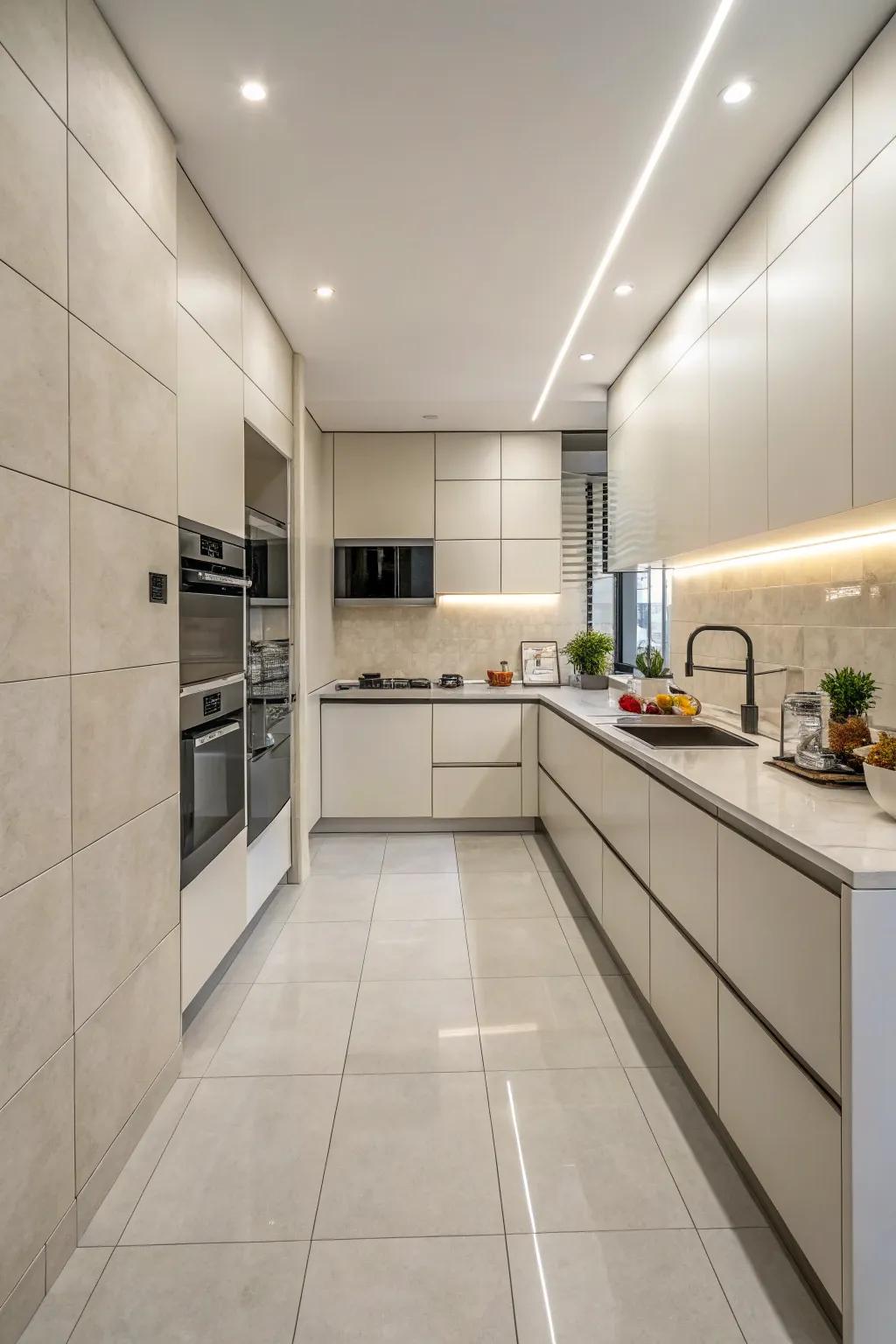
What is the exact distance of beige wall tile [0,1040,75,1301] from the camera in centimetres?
130

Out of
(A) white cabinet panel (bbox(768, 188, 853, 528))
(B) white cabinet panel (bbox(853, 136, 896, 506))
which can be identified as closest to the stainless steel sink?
(A) white cabinet panel (bbox(768, 188, 853, 528))

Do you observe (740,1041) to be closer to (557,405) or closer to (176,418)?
(176,418)

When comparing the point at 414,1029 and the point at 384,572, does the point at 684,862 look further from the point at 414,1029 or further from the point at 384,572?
the point at 384,572

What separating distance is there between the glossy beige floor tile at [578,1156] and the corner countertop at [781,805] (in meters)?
0.82

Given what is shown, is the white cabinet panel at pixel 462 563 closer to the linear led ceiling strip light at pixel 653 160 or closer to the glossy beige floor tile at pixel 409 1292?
the linear led ceiling strip light at pixel 653 160

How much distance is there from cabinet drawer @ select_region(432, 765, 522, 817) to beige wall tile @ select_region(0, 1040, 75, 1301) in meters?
3.25

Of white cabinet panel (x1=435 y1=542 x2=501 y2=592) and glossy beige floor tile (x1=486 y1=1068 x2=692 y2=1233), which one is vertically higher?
white cabinet panel (x1=435 y1=542 x2=501 y2=592)

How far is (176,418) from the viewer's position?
6.98 ft

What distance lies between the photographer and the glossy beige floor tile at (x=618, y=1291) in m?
1.34

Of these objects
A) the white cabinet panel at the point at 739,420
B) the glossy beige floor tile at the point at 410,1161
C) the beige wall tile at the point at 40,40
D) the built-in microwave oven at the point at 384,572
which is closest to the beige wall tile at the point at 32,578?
the beige wall tile at the point at 40,40

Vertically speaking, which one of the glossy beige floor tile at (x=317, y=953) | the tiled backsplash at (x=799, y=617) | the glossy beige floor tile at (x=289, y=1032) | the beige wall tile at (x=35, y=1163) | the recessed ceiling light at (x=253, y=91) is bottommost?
the glossy beige floor tile at (x=289, y=1032)

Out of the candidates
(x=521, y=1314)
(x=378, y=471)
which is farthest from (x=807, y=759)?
(x=378, y=471)

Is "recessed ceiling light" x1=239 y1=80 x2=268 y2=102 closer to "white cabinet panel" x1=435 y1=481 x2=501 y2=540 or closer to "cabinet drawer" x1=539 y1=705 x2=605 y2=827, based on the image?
"cabinet drawer" x1=539 y1=705 x2=605 y2=827

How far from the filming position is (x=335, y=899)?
11.7 ft
